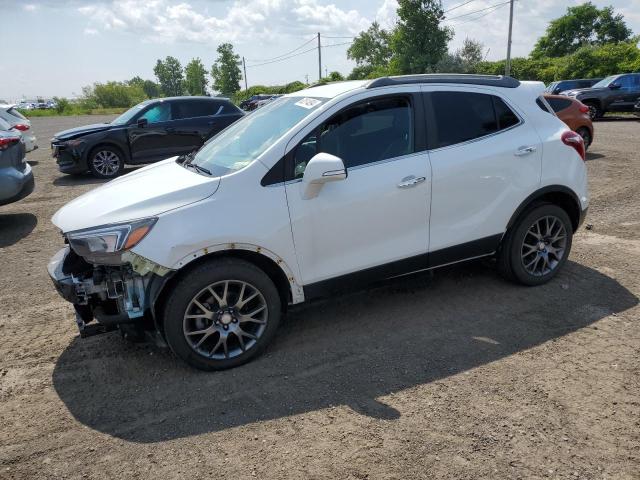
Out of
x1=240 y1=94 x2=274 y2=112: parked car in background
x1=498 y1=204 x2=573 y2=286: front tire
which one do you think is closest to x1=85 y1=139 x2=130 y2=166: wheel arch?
x1=498 y1=204 x2=573 y2=286: front tire

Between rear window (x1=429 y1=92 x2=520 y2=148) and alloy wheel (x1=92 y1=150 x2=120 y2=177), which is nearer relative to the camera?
rear window (x1=429 y1=92 x2=520 y2=148)

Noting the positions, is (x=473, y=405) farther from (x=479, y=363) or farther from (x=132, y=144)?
(x=132, y=144)

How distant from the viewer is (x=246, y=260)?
358cm

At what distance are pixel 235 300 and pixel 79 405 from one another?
1.18m

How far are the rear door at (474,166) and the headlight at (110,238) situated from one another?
2179 mm

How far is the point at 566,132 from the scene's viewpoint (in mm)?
4578

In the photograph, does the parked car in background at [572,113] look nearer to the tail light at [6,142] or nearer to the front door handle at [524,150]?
the front door handle at [524,150]

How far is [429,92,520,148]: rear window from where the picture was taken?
4137 millimetres

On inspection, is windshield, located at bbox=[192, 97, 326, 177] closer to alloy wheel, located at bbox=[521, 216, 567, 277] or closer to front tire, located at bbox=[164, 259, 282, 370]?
front tire, located at bbox=[164, 259, 282, 370]

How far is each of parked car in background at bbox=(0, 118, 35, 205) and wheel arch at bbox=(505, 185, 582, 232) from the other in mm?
6607

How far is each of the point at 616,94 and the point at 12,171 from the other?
70.3 feet

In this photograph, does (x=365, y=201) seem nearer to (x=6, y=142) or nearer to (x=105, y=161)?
(x=6, y=142)

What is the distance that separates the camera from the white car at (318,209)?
11.1 ft

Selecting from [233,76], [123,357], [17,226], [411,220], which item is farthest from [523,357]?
[233,76]
